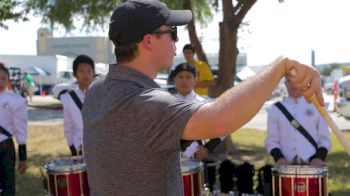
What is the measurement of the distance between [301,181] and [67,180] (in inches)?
73.9

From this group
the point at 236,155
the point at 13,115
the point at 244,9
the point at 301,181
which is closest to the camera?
the point at 301,181

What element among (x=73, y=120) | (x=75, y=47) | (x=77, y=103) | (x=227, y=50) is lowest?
(x=73, y=120)

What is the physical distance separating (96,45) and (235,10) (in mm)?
40944

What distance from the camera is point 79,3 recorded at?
11.4m

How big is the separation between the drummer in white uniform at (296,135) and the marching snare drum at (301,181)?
2.91 feet

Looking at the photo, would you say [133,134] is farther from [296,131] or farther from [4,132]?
Result: [4,132]

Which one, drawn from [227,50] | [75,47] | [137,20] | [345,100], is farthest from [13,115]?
[75,47]

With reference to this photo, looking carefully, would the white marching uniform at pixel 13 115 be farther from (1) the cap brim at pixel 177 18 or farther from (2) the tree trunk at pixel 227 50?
(2) the tree trunk at pixel 227 50

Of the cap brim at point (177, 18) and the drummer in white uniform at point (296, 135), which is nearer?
the cap brim at point (177, 18)

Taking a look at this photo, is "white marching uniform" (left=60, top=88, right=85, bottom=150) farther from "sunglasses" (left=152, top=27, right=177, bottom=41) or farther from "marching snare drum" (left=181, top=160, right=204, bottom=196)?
"sunglasses" (left=152, top=27, right=177, bottom=41)

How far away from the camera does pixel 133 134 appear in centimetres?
197

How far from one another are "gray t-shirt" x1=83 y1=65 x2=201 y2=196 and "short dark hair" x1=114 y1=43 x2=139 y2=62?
0.12ft

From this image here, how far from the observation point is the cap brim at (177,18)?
2.09m

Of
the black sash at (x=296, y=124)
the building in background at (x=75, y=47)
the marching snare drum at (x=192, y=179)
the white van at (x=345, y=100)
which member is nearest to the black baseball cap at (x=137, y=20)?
the marching snare drum at (x=192, y=179)
